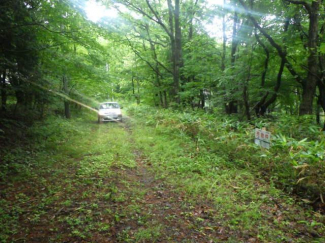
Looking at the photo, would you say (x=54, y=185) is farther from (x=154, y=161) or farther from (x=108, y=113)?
(x=108, y=113)

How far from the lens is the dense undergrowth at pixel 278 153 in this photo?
14.9 feet

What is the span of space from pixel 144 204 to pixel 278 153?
393 cm

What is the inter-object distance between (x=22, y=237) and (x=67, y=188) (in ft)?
5.22

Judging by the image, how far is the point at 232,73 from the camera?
9.70 metres

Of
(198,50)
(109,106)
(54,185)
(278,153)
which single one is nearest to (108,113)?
(109,106)

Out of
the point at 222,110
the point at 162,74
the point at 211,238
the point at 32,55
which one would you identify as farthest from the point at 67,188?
the point at 162,74

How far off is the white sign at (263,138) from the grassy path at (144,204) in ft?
3.53

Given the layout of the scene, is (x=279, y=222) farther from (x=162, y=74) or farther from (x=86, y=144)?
(x=162, y=74)

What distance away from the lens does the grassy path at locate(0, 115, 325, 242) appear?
11.2 feet

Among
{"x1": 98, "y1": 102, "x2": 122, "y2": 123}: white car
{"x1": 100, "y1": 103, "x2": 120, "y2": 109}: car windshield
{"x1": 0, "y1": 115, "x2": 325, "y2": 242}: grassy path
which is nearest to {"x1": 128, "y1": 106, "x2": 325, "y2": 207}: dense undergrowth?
{"x1": 0, "y1": 115, "x2": 325, "y2": 242}: grassy path

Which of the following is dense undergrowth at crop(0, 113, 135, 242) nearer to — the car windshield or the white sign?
the white sign

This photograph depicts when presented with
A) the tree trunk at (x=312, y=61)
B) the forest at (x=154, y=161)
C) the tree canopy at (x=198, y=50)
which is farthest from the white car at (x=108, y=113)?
the tree trunk at (x=312, y=61)

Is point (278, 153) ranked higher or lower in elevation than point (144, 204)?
Answer: higher

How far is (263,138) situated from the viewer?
5.72m
